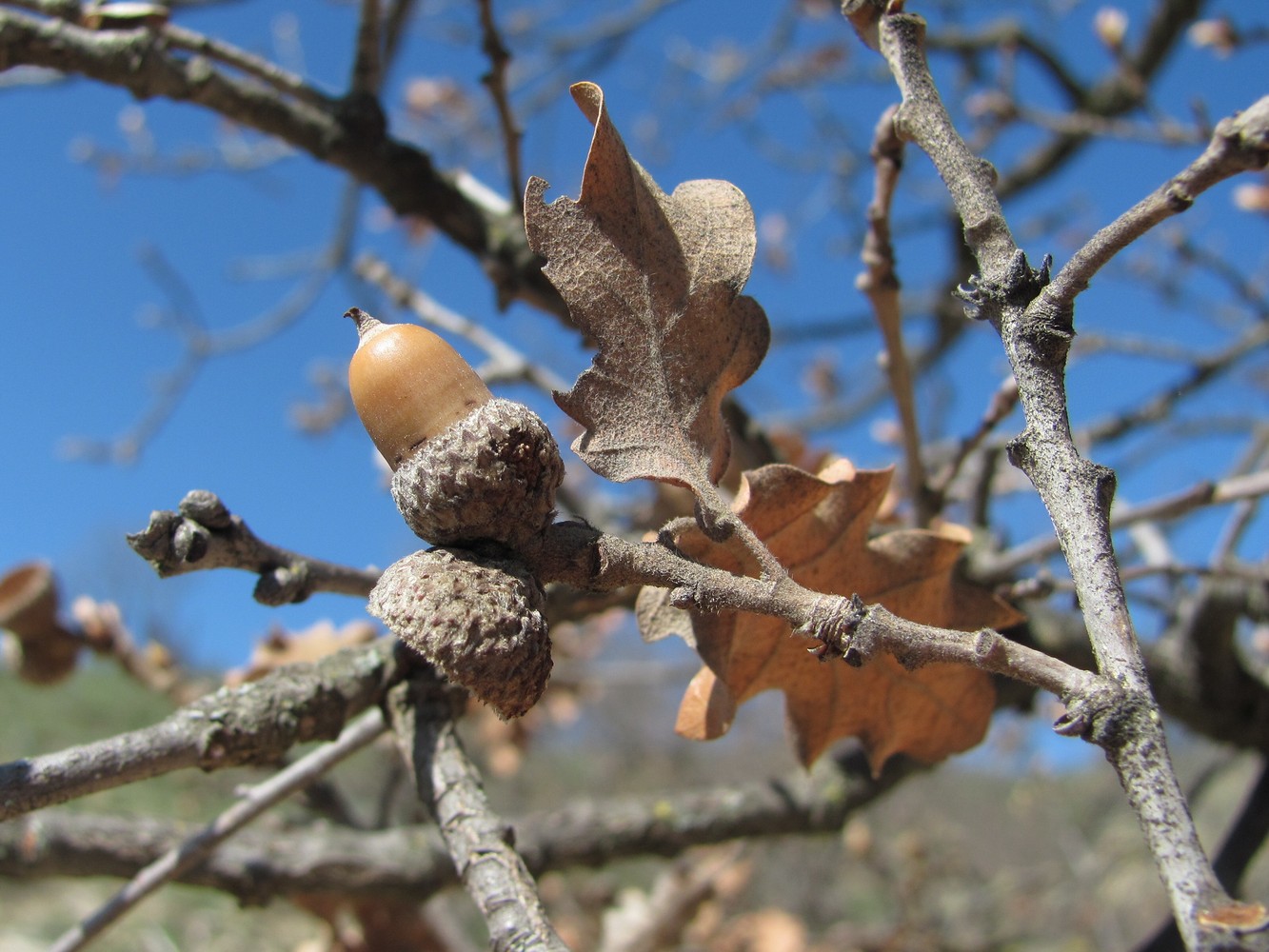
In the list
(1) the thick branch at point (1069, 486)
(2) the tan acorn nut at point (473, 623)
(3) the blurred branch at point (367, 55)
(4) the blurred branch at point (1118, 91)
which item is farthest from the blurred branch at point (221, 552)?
(4) the blurred branch at point (1118, 91)

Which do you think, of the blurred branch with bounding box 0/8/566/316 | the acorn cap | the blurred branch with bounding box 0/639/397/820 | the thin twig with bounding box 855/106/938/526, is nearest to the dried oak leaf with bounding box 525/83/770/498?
the acorn cap

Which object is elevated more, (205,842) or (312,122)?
(312,122)

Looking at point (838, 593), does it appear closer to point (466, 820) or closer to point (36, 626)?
point (466, 820)

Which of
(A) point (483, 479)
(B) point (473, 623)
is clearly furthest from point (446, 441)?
(B) point (473, 623)

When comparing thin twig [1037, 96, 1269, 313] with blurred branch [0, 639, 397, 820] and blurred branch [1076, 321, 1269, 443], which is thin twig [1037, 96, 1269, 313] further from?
blurred branch [1076, 321, 1269, 443]

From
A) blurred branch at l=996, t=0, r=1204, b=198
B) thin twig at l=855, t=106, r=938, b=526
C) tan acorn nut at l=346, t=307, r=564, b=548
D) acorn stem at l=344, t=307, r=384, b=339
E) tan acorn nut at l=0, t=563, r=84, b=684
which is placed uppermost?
blurred branch at l=996, t=0, r=1204, b=198

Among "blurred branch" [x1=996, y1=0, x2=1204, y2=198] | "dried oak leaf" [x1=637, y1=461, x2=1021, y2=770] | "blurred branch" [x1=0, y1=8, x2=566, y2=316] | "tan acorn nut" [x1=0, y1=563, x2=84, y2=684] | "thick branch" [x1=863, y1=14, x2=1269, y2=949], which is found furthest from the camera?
"blurred branch" [x1=996, y1=0, x2=1204, y2=198]
